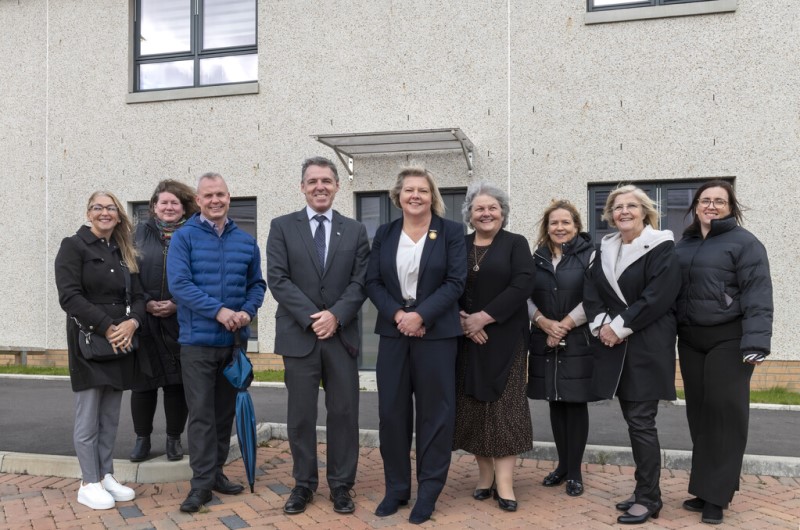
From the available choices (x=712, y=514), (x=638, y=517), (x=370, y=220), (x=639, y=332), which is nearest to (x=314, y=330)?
(x=639, y=332)

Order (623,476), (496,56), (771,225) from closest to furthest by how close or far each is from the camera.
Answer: (623,476)
(771,225)
(496,56)

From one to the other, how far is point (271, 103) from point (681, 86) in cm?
551

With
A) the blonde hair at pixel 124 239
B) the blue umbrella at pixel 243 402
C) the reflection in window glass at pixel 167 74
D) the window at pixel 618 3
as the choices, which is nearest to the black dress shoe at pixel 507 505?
the blue umbrella at pixel 243 402

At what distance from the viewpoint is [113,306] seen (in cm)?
448

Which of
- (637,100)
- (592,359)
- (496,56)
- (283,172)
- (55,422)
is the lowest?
(55,422)

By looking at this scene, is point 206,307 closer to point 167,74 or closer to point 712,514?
point 712,514

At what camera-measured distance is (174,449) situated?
508 centimetres

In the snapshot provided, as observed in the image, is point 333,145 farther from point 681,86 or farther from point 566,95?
point 681,86

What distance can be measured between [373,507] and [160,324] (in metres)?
2.08

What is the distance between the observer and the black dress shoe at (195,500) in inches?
167

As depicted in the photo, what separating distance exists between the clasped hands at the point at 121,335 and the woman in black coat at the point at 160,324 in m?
0.28

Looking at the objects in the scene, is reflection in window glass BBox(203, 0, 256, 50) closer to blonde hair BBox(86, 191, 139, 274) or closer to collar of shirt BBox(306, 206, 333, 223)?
blonde hair BBox(86, 191, 139, 274)

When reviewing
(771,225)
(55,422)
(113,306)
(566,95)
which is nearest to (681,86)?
(566,95)

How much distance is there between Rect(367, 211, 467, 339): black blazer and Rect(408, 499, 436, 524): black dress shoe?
1056mm
